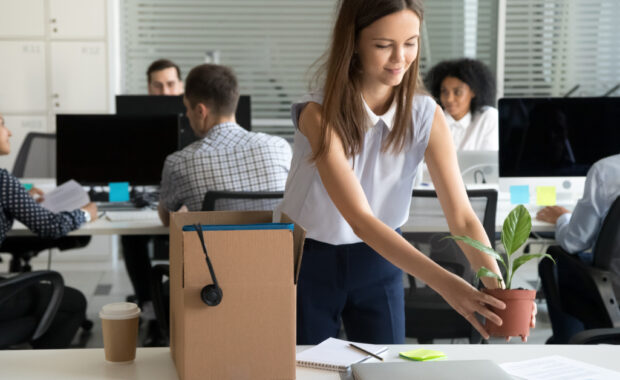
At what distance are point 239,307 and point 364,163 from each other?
59 centimetres

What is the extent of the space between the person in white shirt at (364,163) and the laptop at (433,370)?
0.98 feet

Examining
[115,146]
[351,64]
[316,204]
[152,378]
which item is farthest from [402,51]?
[115,146]

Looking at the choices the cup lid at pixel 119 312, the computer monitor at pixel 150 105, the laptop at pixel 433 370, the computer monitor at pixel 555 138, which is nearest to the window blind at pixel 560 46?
the computer monitor at pixel 555 138

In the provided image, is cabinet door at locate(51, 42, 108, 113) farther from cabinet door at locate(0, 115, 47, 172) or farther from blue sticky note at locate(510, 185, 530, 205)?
blue sticky note at locate(510, 185, 530, 205)

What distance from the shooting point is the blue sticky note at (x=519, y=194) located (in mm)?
3006

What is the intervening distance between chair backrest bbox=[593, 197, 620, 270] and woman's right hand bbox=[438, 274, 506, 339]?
42.8 inches

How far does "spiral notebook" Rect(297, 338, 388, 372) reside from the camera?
1.24 meters

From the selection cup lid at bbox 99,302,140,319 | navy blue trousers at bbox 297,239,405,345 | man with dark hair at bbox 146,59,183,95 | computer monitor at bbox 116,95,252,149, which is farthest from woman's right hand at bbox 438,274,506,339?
man with dark hair at bbox 146,59,183,95

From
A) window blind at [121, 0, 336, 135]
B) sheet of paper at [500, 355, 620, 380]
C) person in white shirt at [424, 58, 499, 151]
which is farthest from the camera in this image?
window blind at [121, 0, 336, 135]

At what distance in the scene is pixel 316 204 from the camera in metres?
1.60

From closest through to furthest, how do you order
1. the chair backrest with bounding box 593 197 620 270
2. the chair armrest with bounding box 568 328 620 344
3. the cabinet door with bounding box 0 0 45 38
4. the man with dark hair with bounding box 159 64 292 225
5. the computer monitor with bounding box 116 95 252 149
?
1. the chair armrest with bounding box 568 328 620 344
2. the chair backrest with bounding box 593 197 620 270
3. the man with dark hair with bounding box 159 64 292 225
4. the computer monitor with bounding box 116 95 252 149
5. the cabinet door with bounding box 0 0 45 38

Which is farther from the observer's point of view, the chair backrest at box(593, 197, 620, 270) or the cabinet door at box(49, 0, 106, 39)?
the cabinet door at box(49, 0, 106, 39)

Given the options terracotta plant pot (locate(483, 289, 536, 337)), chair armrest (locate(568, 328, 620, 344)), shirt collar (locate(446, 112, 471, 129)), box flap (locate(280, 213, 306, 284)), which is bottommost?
chair armrest (locate(568, 328, 620, 344))

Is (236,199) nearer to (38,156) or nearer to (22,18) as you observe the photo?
(38,156)
